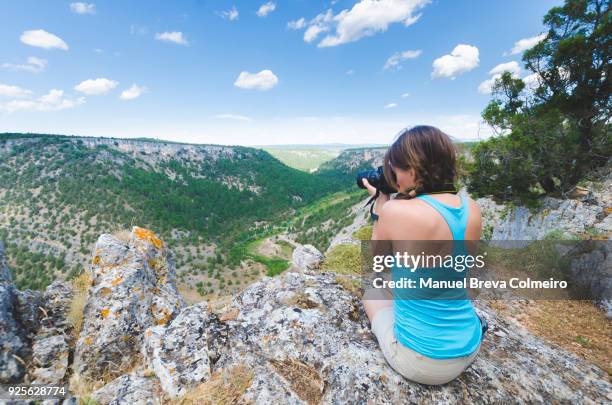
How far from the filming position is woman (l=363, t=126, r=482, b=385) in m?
2.31

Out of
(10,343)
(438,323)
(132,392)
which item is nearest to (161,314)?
(10,343)

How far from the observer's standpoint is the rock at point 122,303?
195 inches

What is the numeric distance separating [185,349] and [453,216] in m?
3.67

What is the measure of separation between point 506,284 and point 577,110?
29.8 ft

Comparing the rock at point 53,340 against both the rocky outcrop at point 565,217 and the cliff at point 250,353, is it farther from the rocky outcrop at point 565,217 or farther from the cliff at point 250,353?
the rocky outcrop at point 565,217

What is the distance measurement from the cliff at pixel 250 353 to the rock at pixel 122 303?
0.07 ft

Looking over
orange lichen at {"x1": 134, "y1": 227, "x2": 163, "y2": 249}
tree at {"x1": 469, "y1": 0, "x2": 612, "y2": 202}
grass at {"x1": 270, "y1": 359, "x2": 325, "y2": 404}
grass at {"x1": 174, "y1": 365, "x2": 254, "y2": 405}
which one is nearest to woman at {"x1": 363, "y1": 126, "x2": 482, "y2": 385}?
grass at {"x1": 270, "y1": 359, "x2": 325, "y2": 404}

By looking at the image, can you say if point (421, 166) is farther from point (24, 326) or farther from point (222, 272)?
point (222, 272)

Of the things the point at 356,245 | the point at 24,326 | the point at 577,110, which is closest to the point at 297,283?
the point at 356,245

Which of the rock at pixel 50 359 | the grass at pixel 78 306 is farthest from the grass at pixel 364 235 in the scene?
the rock at pixel 50 359

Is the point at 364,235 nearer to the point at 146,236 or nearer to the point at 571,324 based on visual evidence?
the point at 571,324

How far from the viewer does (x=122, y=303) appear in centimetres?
574

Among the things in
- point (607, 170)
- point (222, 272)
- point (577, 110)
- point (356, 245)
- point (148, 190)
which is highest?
point (577, 110)

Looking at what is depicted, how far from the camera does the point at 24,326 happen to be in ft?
16.8
